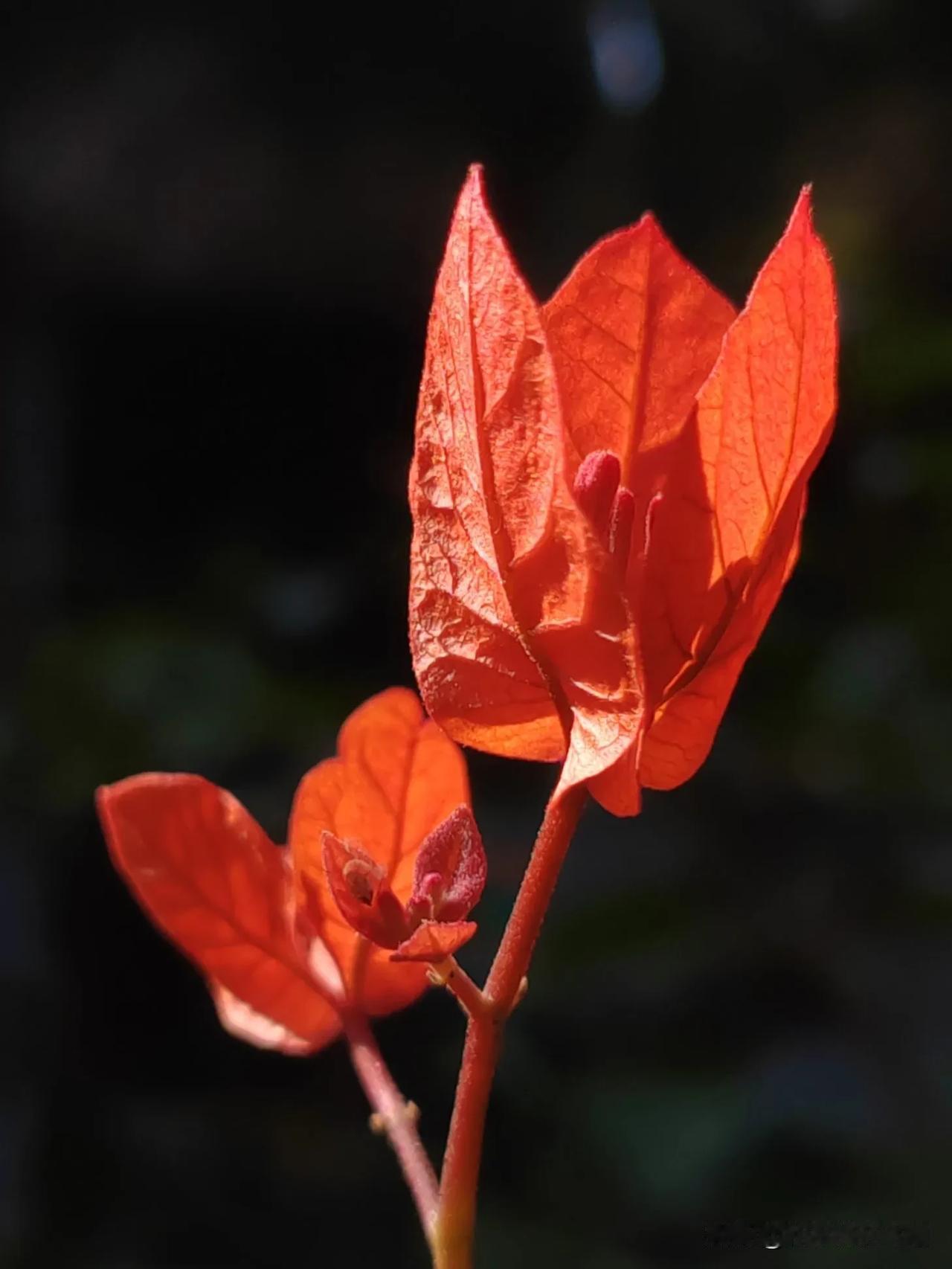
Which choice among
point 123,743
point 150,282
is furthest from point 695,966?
point 150,282

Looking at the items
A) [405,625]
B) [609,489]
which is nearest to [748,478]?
[609,489]

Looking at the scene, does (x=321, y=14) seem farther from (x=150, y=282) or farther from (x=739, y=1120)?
(x=739, y=1120)

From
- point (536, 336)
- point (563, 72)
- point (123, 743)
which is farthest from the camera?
point (563, 72)

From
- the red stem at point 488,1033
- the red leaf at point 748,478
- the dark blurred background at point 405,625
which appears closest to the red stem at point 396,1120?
the red stem at point 488,1033

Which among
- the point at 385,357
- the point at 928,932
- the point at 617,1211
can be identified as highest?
the point at 385,357

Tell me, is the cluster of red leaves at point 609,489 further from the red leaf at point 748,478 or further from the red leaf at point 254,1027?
the red leaf at point 254,1027

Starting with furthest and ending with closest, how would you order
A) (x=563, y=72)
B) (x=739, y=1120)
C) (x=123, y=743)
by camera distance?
1. (x=563, y=72)
2. (x=123, y=743)
3. (x=739, y=1120)

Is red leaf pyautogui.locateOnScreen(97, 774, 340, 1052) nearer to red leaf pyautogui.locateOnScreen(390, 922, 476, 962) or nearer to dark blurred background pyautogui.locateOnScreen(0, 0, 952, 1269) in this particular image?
red leaf pyautogui.locateOnScreen(390, 922, 476, 962)
